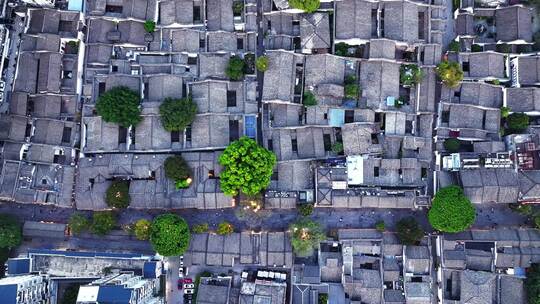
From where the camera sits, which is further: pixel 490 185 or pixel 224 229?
pixel 224 229

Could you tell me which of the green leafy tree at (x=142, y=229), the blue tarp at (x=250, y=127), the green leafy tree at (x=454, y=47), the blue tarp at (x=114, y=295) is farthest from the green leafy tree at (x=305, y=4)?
the blue tarp at (x=114, y=295)

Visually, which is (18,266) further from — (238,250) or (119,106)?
(238,250)

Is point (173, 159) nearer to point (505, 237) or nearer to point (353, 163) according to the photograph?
point (353, 163)

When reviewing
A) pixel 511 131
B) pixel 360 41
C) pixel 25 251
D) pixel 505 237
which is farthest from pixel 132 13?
pixel 505 237

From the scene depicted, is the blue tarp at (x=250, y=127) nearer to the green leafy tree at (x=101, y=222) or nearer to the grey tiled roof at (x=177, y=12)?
the grey tiled roof at (x=177, y=12)

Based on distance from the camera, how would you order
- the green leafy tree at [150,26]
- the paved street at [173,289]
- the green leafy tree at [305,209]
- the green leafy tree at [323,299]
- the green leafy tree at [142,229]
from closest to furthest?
the green leafy tree at [142,229], the green leafy tree at [323,299], the green leafy tree at [305,209], the green leafy tree at [150,26], the paved street at [173,289]

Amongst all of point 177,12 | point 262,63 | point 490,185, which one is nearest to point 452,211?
point 490,185
